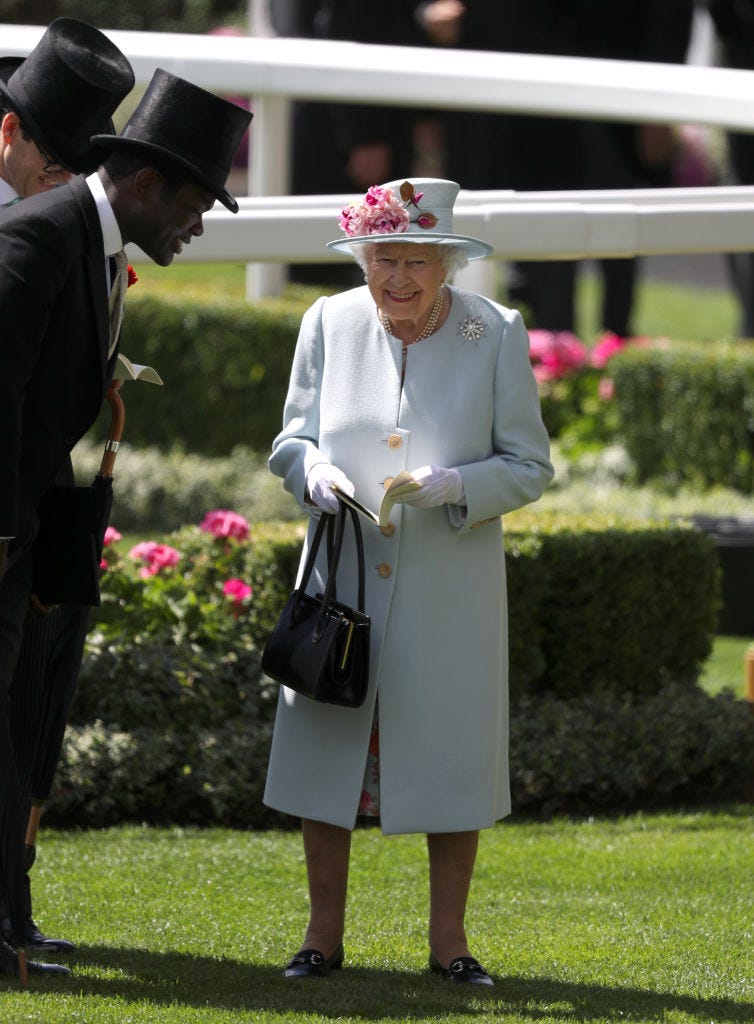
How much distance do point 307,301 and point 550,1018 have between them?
26.1 ft

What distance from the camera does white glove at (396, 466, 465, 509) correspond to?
4266mm

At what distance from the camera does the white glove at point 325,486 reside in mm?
4309

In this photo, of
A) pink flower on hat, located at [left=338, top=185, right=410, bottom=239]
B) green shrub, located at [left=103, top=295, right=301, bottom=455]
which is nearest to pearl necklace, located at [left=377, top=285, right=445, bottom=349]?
pink flower on hat, located at [left=338, top=185, right=410, bottom=239]

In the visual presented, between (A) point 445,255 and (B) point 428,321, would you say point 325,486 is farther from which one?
(A) point 445,255

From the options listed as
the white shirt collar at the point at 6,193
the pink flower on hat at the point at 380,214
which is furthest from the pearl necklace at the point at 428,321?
the white shirt collar at the point at 6,193

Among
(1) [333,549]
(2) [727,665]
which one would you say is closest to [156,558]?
(1) [333,549]

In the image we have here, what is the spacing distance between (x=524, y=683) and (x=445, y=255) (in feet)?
8.16

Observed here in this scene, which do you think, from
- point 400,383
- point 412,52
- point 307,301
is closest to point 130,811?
point 400,383

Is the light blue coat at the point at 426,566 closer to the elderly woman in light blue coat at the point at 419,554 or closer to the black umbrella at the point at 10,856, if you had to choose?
the elderly woman in light blue coat at the point at 419,554

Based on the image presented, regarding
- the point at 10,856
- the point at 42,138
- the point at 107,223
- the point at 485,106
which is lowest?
the point at 10,856

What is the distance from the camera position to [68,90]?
13.9ft

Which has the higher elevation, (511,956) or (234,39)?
(234,39)

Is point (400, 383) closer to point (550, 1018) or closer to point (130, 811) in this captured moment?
point (550, 1018)

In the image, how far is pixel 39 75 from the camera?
167 inches
